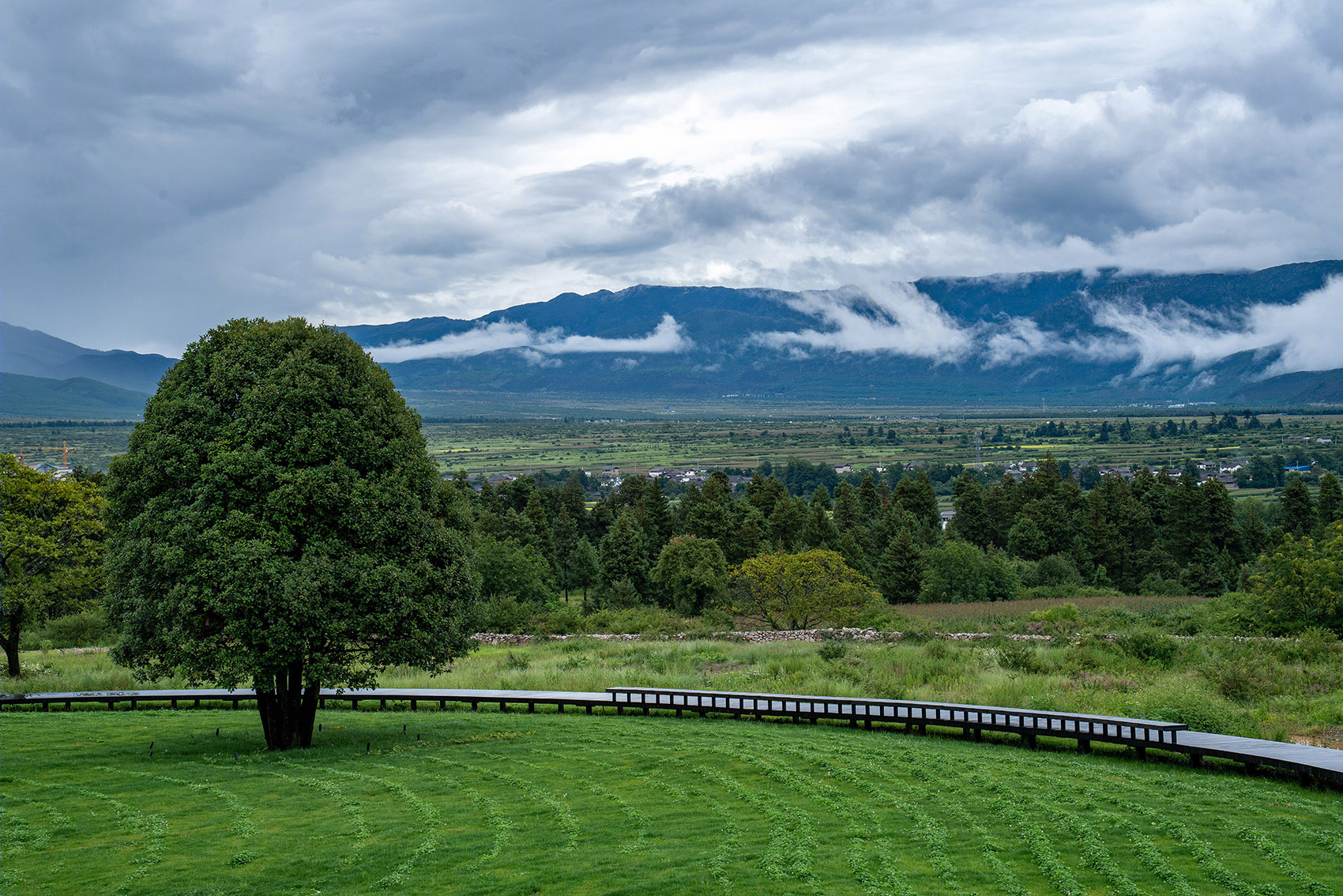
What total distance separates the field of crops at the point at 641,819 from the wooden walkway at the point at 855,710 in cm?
44

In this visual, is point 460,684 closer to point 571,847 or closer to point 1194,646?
point 571,847

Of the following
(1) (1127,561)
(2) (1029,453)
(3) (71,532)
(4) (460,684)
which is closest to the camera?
(4) (460,684)

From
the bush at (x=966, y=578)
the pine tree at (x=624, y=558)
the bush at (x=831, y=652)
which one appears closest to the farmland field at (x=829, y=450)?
the pine tree at (x=624, y=558)

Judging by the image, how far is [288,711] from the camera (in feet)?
55.1

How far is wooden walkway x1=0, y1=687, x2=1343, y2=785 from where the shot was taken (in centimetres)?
1505

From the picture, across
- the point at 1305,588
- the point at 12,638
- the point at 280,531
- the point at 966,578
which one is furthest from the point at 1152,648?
the point at 12,638

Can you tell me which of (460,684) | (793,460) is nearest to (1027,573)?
(460,684)

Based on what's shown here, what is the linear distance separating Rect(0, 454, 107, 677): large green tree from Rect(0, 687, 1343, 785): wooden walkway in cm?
551

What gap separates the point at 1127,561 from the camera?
6569cm

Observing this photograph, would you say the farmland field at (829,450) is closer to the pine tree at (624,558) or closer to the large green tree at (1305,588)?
the pine tree at (624,558)

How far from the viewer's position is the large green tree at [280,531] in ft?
49.4

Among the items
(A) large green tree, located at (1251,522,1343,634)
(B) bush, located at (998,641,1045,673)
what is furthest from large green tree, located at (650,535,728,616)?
(A) large green tree, located at (1251,522,1343,634)

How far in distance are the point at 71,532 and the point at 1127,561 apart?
62466 mm

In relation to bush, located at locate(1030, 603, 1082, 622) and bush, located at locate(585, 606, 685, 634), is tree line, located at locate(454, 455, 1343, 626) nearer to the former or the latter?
bush, located at locate(585, 606, 685, 634)
